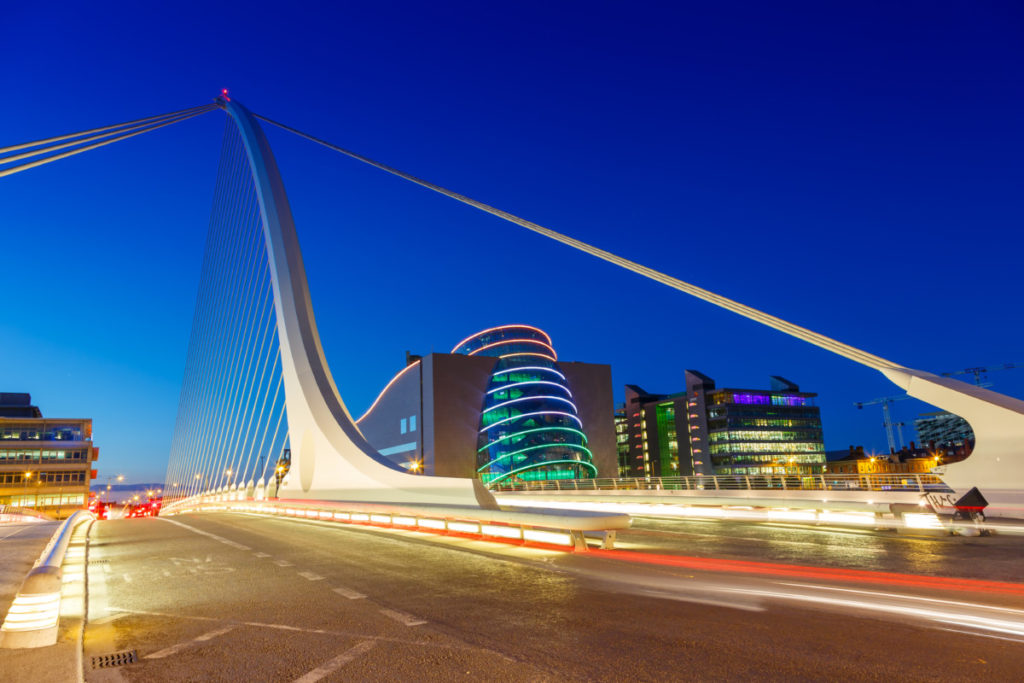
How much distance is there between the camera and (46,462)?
290 ft

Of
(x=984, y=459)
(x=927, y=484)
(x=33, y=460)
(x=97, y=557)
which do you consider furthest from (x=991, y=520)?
(x=33, y=460)

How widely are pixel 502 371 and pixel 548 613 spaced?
297ft

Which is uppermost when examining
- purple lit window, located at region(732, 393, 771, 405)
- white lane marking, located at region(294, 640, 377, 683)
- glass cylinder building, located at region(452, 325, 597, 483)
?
purple lit window, located at region(732, 393, 771, 405)

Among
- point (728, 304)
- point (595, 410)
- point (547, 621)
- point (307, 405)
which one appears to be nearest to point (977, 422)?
point (728, 304)

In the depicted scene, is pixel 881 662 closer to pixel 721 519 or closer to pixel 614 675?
pixel 614 675

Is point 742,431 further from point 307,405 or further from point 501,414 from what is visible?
point 307,405

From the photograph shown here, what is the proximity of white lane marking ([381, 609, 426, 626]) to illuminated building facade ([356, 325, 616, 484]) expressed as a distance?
83.4 metres

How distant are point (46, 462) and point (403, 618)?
9982cm

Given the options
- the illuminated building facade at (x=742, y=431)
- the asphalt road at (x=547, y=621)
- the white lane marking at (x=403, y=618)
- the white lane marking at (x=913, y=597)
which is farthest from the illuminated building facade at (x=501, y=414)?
the white lane marking at (x=403, y=618)

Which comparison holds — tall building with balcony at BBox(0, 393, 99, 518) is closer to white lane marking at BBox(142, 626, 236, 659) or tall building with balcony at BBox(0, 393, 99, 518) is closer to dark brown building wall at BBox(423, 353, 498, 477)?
dark brown building wall at BBox(423, 353, 498, 477)

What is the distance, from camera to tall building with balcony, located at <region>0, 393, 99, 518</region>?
85.8m

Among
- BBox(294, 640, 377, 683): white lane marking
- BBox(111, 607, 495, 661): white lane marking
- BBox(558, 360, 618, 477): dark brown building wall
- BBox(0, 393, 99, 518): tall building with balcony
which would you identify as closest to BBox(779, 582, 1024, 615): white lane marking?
BBox(111, 607, 495, 661): white lane marking

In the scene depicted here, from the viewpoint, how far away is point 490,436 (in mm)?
96062

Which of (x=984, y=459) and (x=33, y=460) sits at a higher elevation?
(x=33, y=460)
